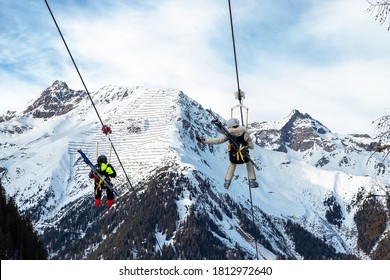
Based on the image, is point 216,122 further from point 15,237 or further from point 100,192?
point 15,237

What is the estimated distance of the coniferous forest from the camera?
80188mm

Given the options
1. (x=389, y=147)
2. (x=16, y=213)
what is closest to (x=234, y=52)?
(x=389, y=147)

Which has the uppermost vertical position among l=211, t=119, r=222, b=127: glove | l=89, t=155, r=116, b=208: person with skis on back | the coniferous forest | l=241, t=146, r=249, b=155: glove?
the coniferous forest

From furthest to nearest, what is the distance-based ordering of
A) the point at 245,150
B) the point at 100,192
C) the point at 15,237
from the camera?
1. the point at 15,237
2. the point at 100,192
3. the point at 245,150

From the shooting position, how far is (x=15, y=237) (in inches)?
3364

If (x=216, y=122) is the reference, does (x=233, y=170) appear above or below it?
below

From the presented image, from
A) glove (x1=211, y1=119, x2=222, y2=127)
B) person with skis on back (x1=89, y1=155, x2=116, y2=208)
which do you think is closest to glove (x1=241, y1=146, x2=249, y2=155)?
glove (x1=211, y1=119, x2=222, y2=127)

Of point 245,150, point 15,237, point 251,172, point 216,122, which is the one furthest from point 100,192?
point 15,237

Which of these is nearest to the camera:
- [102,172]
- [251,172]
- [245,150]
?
[245,150]

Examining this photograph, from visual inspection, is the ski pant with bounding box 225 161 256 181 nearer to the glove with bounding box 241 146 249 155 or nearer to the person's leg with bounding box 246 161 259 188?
the person's leg with bounding box 246 161 259 188

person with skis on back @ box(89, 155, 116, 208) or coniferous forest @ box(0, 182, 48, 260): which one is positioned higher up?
coniferous forest @ box(0, 182, 48, 260)
